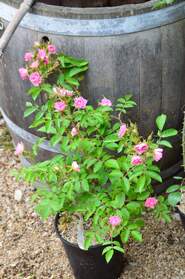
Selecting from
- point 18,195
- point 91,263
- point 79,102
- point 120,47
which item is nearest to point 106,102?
point 79,102

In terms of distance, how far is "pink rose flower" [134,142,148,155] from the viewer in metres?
1.64

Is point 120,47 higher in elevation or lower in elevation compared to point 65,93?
higher

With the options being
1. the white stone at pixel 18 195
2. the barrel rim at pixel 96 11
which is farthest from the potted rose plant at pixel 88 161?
the white stone at pixel 18 195

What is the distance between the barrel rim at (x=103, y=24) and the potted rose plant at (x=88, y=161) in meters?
0.09

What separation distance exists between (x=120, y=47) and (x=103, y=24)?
107mm

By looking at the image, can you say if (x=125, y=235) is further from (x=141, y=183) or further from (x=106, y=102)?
(x=106, y=102)

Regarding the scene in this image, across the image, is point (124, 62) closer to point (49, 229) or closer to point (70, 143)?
point (70, 143)

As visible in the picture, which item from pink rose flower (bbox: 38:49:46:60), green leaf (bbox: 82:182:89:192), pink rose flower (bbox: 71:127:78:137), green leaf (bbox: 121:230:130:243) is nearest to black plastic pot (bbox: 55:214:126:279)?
green leaf (bbox: 121:230:130:243)

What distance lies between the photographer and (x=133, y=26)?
186cm

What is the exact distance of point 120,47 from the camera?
74.2 inches

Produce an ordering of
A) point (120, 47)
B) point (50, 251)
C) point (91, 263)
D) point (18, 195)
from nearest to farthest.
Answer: point (120, 47), point (91, 263), point (50, 251), point (18, 195)

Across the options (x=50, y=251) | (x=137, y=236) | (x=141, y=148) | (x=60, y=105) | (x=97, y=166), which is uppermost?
(x=60, y=105)

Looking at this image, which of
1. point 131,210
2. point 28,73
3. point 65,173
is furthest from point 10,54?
point 131,210

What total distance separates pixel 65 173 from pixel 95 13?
1.90 ft
